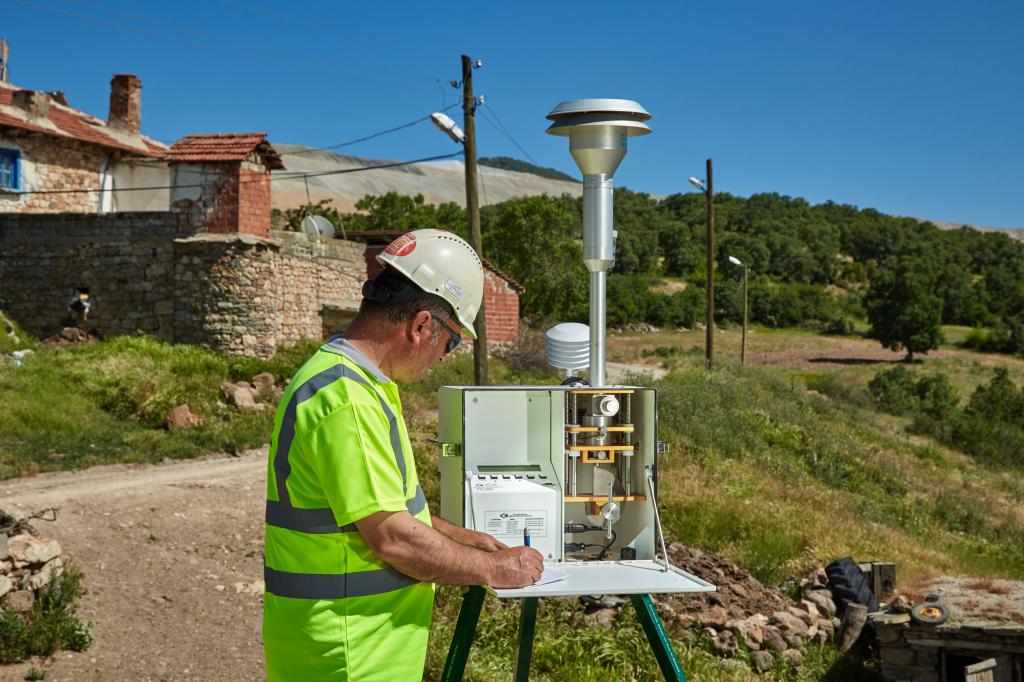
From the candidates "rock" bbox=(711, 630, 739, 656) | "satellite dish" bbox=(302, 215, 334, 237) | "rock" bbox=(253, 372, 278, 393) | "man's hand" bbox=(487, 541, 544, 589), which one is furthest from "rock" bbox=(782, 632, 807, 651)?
"satellite dish" bbox=(302, 215, 334, 237)

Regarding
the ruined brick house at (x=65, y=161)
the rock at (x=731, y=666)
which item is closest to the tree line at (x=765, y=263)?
the ruined brick house at (x=65, y=161)

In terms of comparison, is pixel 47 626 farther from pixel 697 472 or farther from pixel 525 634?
pixel 697 472

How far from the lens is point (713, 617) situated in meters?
8.27

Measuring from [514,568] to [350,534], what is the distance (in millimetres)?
579

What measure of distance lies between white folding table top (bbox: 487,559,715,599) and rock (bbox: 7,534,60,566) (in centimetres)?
503

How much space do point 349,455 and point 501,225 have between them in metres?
39.4

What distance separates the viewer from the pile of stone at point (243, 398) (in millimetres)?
14258

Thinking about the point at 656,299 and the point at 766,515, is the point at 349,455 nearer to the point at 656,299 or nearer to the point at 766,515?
the point at 766,515

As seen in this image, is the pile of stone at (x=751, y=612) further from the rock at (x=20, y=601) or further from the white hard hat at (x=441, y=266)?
the white hard hat at (x=441, y=266)

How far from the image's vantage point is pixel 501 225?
41.3 metres

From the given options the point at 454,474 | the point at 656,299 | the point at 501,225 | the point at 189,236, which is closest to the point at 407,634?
the point at 454,474

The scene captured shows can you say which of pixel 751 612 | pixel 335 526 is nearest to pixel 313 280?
pixel 751 612

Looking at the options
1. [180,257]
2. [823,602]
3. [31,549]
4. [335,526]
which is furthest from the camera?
[180,257]

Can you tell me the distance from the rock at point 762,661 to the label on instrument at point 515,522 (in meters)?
4.70
